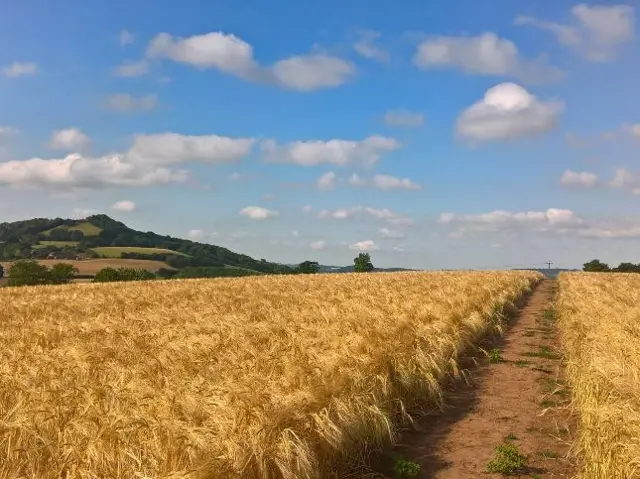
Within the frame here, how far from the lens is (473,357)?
47.4 ft

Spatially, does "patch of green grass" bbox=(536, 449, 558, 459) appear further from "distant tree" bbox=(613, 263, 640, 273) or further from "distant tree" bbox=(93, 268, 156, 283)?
"distant tree" bbox=(613, 263, 640, 273)

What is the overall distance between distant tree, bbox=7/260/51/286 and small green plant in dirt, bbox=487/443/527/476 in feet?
281

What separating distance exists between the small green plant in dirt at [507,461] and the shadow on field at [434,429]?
62 cm

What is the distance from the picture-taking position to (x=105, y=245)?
163 m

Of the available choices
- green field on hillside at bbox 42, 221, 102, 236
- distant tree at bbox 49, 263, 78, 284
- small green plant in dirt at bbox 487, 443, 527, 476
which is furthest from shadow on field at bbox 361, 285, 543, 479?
green field on hillside at bbox 42, 221, 102, 236

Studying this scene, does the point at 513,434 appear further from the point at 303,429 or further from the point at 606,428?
the point at 303,429

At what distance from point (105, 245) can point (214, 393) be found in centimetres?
16778

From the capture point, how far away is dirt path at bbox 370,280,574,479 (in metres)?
7.59

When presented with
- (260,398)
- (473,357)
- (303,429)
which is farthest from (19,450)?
(473,357)

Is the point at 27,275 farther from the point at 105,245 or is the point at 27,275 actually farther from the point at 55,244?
the point at 105,245

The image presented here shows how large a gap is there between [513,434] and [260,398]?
4623 millimetres

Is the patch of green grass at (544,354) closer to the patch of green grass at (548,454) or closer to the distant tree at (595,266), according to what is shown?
the patch of green grass at (548,454)

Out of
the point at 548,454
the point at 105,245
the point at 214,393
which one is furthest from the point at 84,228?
the point at 548,454

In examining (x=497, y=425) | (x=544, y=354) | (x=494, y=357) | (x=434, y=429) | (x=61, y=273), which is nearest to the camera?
(x=434, y=429)
